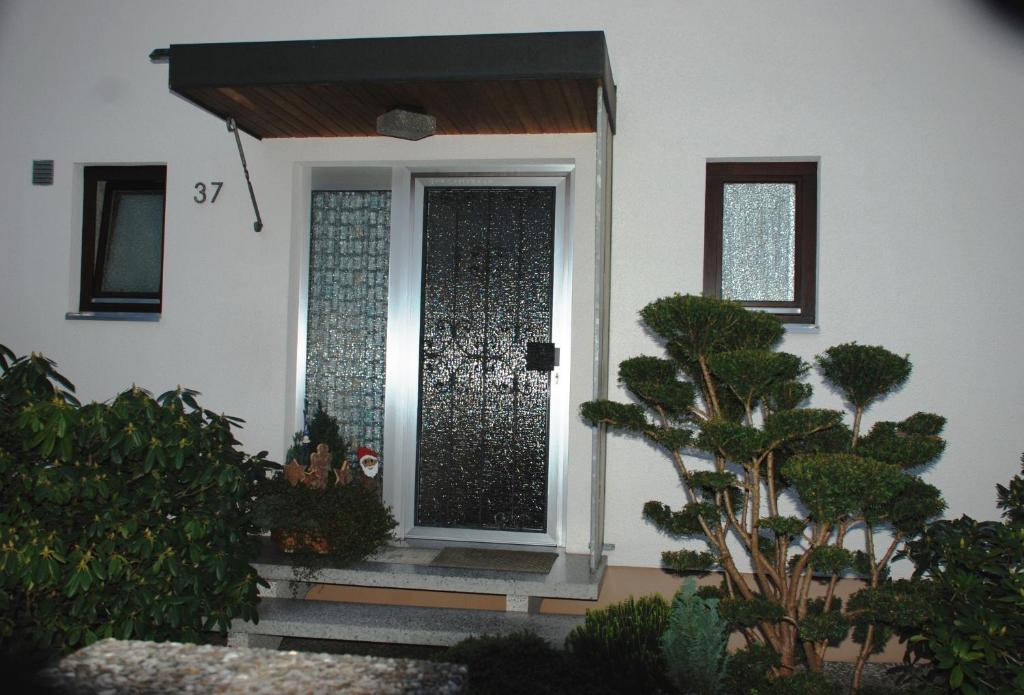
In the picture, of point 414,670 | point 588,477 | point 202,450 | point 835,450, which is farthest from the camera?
point 588,477

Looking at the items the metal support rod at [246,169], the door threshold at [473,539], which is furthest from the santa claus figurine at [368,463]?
the metal support rod at [246,169]

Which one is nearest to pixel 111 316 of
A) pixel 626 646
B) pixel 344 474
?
A: pixel 344 474

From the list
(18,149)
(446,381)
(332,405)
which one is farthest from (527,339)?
(18,149)

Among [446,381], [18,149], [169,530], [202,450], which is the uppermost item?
[18,149]

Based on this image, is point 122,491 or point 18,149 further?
point 18,149

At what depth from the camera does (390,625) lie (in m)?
4.80

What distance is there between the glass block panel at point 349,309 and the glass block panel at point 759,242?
2225 mm

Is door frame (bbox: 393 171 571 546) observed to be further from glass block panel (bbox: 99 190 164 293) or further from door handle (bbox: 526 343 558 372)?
glass block panel (bbox: 99 190 164 293)

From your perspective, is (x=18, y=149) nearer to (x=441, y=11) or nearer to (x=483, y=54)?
(x=441, y=11)

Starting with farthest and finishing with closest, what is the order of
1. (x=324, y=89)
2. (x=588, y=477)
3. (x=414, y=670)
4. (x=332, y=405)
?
(x=332, y=405) < (x=588, y=477) < (x=324, y=89) < (x=414, y=670)

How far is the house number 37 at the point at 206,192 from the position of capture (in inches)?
245

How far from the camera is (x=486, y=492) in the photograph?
19.8 ft

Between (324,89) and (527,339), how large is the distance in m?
1.96

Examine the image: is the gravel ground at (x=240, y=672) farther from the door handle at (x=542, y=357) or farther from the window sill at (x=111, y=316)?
the window sill at (x=111, y=316)
